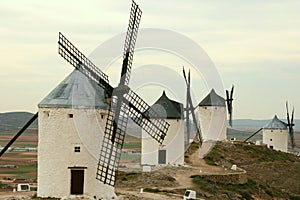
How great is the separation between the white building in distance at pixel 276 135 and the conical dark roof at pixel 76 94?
42785 millimetres

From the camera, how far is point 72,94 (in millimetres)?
26953

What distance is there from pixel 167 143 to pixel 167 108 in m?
2.87

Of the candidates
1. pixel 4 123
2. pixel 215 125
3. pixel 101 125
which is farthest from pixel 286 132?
pixel 4 123

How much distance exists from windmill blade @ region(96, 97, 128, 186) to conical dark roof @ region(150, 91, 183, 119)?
17379mm

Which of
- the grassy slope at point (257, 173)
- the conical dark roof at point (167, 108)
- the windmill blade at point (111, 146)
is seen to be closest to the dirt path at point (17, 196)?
the windmill blade at point (111, 146)

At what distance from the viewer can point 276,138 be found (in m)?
67.2

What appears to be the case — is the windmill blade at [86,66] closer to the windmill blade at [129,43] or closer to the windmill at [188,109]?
the windmill blade at [129,43]

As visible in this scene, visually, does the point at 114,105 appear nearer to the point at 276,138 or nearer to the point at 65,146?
the point at 65,146

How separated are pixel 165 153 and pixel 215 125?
17.9 metres

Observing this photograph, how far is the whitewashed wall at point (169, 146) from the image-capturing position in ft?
147

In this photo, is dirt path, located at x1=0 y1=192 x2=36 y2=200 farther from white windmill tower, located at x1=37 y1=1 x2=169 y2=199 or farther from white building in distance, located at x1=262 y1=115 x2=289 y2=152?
white building in distance, located at x1=262 y1=115 x2=289 y2=152

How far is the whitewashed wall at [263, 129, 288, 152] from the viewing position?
6712cm

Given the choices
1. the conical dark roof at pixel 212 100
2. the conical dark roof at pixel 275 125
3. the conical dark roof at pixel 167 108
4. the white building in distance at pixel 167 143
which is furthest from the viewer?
the conical dark roof at pixel 275 125

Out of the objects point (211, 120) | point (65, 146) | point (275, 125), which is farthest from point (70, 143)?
point (275, 125)
